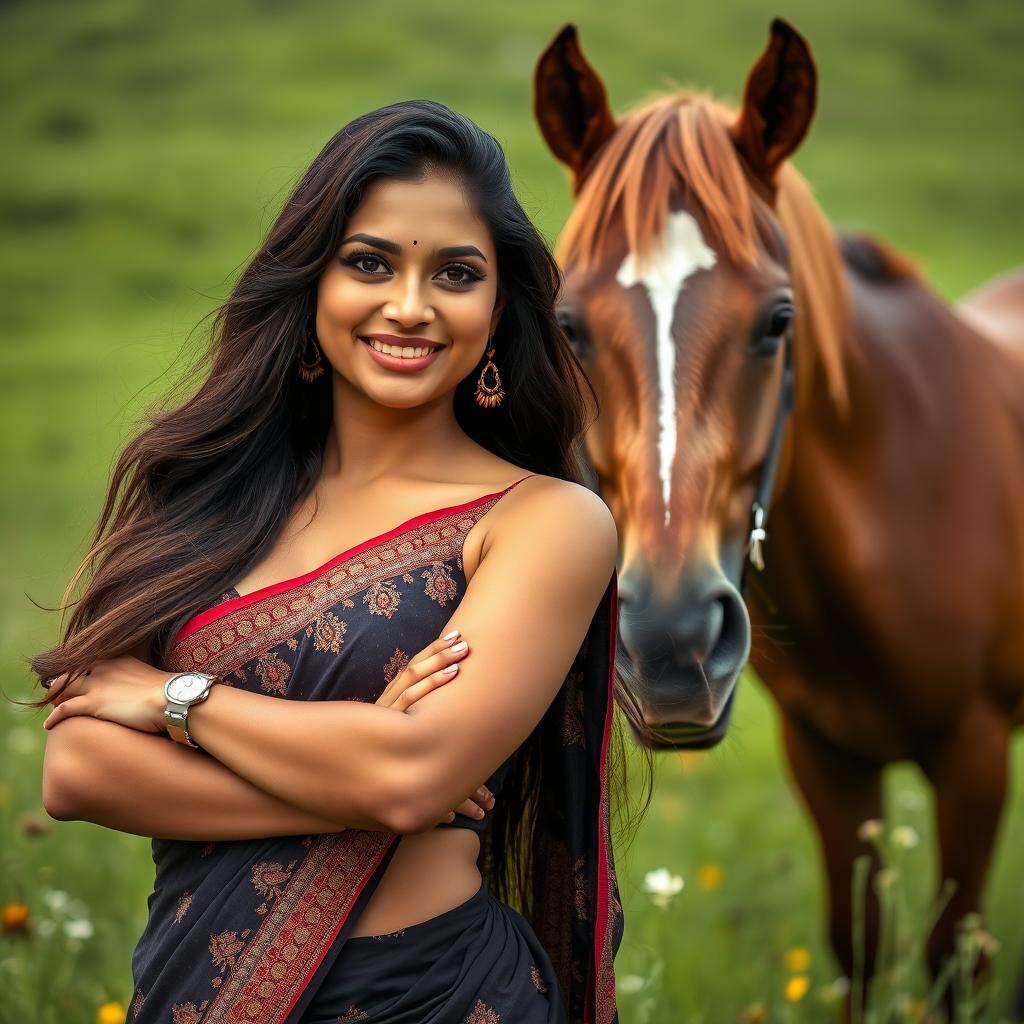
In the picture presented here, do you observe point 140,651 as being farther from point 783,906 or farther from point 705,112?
point 783,906

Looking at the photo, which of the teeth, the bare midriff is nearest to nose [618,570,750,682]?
the bare midriff

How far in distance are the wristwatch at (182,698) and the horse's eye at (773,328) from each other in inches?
51.6

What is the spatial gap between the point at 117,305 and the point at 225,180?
8.31 feet

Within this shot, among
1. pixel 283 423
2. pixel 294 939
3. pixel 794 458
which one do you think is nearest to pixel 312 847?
pixel 294 939

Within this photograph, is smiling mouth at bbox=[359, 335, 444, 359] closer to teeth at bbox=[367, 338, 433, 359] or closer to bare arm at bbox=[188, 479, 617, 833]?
teeth at bbox=[367, 338, 433, 359]

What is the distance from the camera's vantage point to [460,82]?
693 inches

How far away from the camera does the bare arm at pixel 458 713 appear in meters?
1.54

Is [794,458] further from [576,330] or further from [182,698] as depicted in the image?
[182,698]

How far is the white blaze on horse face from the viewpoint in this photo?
7.75ft

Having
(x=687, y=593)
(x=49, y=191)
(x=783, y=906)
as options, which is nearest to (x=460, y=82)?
(x=49, y=191)

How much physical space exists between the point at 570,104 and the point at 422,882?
176 centimetres

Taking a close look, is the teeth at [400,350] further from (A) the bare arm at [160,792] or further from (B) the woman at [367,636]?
(A) the bare arm at [160,792]

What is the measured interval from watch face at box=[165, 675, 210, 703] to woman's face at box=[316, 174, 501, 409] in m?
0.42

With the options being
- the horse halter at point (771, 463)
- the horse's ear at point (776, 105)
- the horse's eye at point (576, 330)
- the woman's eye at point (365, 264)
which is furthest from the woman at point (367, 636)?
the horse's ear at point (776, 105)
